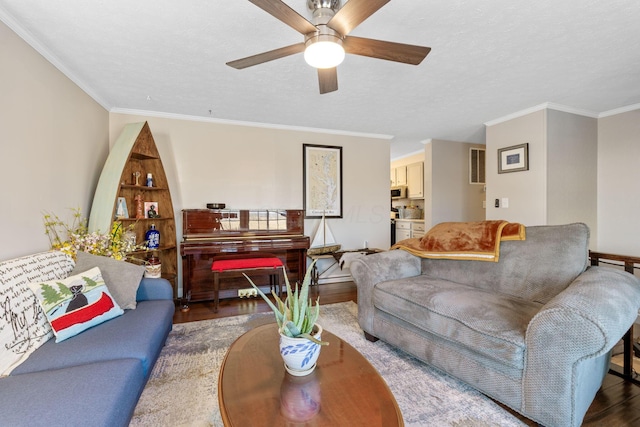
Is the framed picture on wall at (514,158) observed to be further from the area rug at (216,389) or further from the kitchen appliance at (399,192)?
the area rug at (216,389)

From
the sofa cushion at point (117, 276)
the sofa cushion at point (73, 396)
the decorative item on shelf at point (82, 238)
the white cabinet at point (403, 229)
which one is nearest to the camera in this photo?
the sofa cushion at point (73, 396)

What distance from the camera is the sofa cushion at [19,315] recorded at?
1.38 metres

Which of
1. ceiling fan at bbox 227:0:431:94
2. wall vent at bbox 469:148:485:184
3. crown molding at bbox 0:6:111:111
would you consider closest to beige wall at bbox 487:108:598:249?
wall vent at bbox 469:148:485:184

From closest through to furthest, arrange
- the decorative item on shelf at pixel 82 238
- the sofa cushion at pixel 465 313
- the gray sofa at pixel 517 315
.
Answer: the gray sofa at pixel 517 315, the sofa cushion at pixel 465 313, the decorative item on shelf at pixel 82 238

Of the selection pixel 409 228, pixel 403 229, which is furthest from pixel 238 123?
pixel 403 229

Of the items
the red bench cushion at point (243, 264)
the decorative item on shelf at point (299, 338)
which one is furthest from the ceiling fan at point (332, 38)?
the red bench cushion at point (243, 264)

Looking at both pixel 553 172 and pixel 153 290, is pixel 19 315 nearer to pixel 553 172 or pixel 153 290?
pixel 153 290

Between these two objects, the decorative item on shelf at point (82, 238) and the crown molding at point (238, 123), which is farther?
the crown molding at point (238, 123)

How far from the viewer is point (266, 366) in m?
1.33

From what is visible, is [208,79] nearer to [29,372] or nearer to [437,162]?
[29,372]

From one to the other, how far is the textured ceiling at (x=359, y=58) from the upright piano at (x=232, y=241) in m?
1.29

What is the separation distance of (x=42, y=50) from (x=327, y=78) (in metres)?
2.12

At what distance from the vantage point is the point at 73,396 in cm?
108

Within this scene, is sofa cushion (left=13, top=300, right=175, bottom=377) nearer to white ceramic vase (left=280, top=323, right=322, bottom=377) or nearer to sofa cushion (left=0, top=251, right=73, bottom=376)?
sofa cushion (left=0, top=251, right=73, bottom=376)
